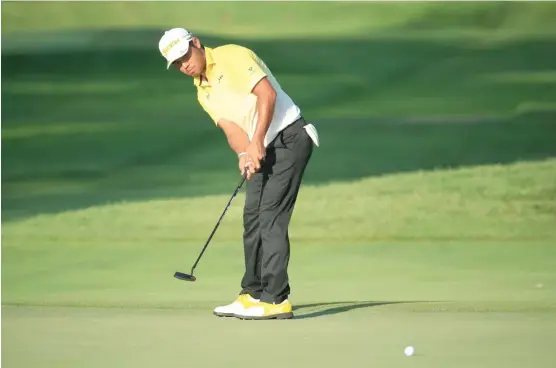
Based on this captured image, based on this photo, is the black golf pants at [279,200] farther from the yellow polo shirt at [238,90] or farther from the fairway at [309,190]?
the fairway at [309,190]

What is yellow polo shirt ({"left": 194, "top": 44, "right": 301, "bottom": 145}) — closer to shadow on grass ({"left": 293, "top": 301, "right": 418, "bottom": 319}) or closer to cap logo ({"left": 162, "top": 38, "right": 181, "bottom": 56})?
cap logo ({"left": 162, "top": 38, "right": 181, "bottom": 56})

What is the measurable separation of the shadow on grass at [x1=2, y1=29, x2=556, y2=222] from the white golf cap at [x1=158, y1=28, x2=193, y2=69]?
5249mm

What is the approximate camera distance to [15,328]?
18.2 ft

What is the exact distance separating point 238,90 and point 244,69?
0.12 meters

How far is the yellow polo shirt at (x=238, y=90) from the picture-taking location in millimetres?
5657

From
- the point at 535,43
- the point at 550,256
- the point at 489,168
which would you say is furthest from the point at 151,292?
the point at 535,43

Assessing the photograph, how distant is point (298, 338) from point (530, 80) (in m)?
8.86

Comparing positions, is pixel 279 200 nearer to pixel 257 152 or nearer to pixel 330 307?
pixel 257 152

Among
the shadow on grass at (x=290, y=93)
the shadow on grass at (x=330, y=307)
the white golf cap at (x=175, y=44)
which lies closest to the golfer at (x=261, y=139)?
the white golf cap at (x=175, y=44)

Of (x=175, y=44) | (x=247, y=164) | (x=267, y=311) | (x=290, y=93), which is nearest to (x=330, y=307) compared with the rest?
(x=267, y=311)

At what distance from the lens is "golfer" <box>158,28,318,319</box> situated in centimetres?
567

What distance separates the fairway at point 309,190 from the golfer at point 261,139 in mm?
235

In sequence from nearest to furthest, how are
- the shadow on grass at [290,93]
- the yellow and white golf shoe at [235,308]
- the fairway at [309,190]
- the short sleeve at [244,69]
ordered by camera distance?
the fairway at [309,190] < the short sleeve at [244,69] < the yellow and white golf shoe at [235,308] < the shadow on grass at [290,93]

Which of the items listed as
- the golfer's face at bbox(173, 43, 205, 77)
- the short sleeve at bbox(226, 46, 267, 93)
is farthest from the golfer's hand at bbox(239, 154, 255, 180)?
the golfer's face at bbox(173, 43, 205, 77)
